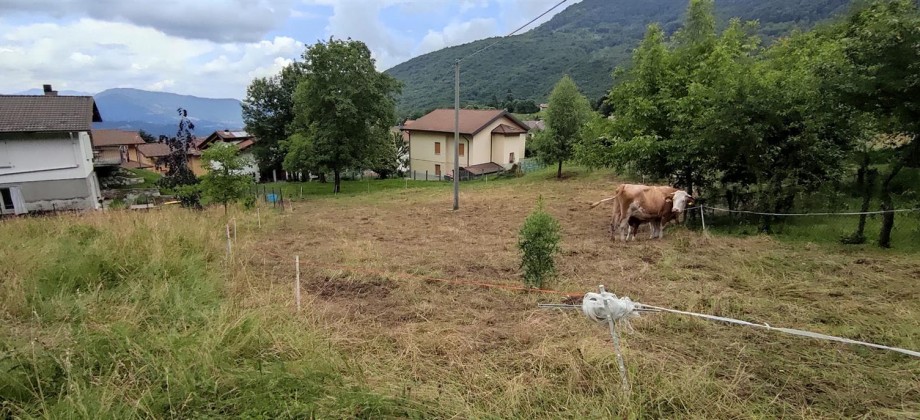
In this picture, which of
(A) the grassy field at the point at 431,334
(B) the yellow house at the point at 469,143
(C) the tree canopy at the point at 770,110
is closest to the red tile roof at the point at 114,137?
(B) the yellow house at the point at 469,143

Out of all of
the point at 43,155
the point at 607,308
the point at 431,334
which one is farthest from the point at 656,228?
the point at 43,155

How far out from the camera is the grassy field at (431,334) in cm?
305

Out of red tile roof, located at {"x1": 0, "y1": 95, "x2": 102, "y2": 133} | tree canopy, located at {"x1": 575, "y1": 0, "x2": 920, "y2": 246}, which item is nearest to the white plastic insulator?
tree canopy, located at {"x1": 575, "y1": 0, "x2": 920, "y2": 246}

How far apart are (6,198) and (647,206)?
27.3 meters

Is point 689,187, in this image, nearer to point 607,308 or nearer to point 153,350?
point 607,308

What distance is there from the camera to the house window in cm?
1956

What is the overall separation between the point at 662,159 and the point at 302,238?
32.6 ft

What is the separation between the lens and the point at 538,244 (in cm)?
585

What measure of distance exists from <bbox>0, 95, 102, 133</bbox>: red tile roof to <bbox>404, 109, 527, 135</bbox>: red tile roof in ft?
72.2

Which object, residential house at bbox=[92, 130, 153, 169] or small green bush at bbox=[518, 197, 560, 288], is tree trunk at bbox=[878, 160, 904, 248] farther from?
residential house at bbox=[92, 130, 153, 169]

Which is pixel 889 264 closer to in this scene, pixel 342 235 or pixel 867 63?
pixel 867 63

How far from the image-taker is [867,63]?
688 cm

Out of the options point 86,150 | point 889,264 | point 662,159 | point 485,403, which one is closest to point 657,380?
point 485,403

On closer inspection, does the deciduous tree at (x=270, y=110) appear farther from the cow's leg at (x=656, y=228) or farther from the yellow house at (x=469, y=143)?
the cow's leg at (x=656, y=228)
